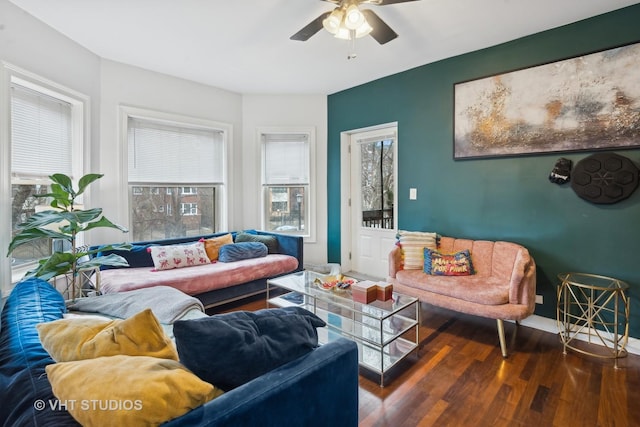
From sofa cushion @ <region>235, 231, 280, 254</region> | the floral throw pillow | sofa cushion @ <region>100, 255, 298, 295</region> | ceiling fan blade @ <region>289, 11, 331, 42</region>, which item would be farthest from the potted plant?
ceiling fan blade @ <region>289, 11, 331, 42</region>

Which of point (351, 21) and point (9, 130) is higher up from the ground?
point (351, 21)

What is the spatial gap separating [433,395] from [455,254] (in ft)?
4.76

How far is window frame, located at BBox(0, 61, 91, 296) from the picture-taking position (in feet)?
7.64

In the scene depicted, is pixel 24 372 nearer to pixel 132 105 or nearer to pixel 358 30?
pixel 358 30

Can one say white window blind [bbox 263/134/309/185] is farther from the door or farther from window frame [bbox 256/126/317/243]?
the door

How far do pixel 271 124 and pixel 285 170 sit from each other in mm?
707

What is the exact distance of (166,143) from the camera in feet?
12.8

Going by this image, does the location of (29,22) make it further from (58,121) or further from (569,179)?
(569,179)

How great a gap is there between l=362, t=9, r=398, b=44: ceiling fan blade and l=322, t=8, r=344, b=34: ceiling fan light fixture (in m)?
0.19

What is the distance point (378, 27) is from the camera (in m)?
2.24

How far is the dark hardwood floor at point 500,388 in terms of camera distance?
67.6 inches

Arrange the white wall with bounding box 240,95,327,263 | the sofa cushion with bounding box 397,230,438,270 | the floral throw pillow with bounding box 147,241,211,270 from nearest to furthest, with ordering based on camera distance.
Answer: the sofa cushion with bounding box 397,230,438,270 → the floral throw pillow with bounding box 147,241,211,270 → the white wall with bounding box 240,95,327,263

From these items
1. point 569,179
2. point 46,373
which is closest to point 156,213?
point 46,373

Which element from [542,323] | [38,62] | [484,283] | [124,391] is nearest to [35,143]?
[38,62]
